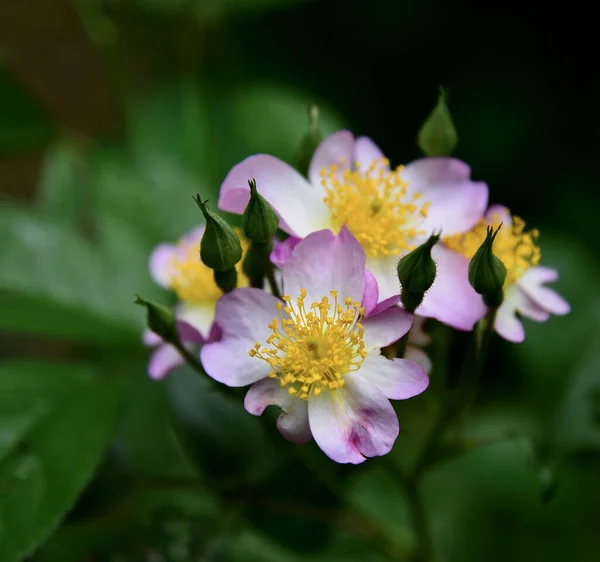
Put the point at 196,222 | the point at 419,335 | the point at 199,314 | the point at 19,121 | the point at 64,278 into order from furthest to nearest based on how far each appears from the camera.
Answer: the point at 19,121 < the point at 196,222 < the point at 64,278 < the point at 199,314 < the point at 419,335

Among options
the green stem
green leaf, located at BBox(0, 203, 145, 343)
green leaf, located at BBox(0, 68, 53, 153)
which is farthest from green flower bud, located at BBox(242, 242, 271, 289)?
green leaf, located at BBox(0, 68, 53, 153)

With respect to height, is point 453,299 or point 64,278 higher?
point 453,299

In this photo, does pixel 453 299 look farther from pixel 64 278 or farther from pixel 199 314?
pixel 64 278

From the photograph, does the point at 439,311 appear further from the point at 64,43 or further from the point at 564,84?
the point at 64,43

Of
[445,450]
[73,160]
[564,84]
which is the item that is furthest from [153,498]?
[564,84]

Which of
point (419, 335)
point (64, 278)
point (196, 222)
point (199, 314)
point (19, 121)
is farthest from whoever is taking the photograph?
point (19, 121)

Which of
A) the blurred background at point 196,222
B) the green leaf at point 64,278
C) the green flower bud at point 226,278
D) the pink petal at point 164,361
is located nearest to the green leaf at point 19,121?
the blurred background at point 196,222

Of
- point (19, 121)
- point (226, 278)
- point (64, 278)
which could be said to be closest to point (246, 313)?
point (226, 278)
